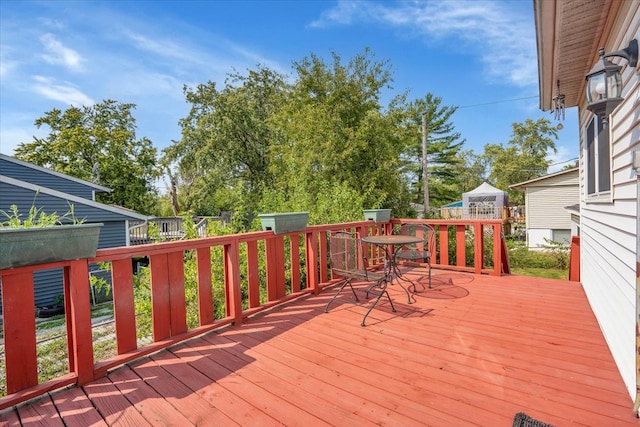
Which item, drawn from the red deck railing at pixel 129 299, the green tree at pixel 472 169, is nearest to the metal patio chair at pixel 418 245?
the red deck railing at pixel 129 299

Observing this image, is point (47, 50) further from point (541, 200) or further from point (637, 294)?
point (541, 200)

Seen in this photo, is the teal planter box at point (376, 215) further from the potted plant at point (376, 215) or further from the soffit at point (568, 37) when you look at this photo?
the soffit at point (568, 37)

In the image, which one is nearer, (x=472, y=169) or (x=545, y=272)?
(x=545, y=272)

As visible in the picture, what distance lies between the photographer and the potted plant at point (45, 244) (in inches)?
66.9

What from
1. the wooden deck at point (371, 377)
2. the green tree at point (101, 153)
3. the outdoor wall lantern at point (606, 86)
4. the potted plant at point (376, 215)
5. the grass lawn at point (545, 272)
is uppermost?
the green tree at point (101, 153)

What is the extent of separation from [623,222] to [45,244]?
3450 millimetres

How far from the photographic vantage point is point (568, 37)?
265 centimetres

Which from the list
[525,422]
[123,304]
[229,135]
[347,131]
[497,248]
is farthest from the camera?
[229,135]

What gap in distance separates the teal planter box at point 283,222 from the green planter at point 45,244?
161 cm

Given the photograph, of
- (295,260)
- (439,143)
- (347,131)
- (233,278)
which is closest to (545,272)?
(347,131)

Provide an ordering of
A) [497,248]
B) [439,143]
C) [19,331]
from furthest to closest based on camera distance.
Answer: [439,143]
[497,248]
[19,331]

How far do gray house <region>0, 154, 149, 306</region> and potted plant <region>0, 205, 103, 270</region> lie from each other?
8.20 meters

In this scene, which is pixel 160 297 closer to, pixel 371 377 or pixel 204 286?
pixel 204 286

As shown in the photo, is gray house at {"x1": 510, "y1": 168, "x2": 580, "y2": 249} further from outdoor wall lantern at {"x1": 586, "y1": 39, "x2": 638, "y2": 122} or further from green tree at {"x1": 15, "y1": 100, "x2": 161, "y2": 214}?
green tree at {"x1": 15, "y1": 100, "x2": 161, "y2": 214}
